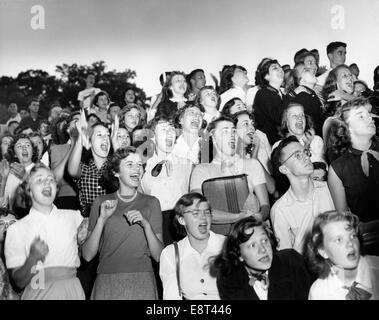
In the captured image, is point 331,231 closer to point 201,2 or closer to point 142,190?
point 142,190

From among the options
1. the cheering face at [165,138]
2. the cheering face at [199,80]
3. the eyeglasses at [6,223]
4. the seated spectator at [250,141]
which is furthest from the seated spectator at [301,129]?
the eyeglasses at [6,223]

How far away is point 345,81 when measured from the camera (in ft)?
13.7

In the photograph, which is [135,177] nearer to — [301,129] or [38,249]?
[38,249]

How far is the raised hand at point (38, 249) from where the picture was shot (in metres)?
3.35

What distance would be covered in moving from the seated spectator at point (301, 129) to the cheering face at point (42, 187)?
4.47 feet

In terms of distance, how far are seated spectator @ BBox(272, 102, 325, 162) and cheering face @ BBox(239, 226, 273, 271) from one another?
→ 84 cm

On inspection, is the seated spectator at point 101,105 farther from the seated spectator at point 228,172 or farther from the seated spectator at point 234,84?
the seated spectator at point 228,172

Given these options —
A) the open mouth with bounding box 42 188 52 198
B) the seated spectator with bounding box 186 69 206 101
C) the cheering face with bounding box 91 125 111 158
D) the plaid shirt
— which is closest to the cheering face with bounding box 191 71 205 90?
the seated spectator with bounding box 186 69 206 101

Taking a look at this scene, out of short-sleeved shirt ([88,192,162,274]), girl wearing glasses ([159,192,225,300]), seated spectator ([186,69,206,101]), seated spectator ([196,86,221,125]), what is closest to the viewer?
girl wearing glasses ([159,192,225,300])

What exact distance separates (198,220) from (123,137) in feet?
3.02

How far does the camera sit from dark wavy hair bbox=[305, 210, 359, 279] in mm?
3176

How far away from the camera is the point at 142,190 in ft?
12.4

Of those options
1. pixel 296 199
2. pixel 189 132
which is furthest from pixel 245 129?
pixel 296 199

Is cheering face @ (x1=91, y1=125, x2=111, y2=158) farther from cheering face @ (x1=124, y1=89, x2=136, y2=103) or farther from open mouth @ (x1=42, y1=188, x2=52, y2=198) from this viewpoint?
cheering face @ (x1=124, y1=89, x2=136, y2=103)
